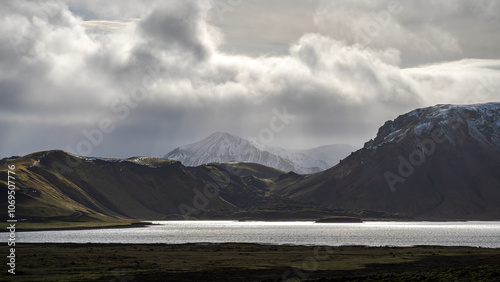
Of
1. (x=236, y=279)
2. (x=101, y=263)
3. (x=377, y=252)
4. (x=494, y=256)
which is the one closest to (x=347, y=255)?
(x=377, y=252)

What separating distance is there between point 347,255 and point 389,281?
4928cm

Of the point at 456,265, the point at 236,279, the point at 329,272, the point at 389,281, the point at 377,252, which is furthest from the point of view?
the point at 377,252

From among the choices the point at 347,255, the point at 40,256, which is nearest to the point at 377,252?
the point at 347,255

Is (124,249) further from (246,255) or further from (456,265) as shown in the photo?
(456,265)

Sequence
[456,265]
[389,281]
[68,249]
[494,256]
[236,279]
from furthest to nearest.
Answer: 1. [68,249]
2. [494,256]
3. [456,265]
4. [236,279]
5. [389,281]

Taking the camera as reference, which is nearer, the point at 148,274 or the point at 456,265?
the point at 148,274

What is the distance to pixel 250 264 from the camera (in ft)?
381

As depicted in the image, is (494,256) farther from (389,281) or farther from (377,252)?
(389,281)

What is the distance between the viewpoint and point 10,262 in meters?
115

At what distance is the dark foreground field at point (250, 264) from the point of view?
95.5 m

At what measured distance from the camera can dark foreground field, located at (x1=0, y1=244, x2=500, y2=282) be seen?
95531mm

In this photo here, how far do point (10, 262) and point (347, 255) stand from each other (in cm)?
6795

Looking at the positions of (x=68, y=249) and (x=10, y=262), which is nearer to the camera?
(x=10, y=262)

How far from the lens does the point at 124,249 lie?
503ft
